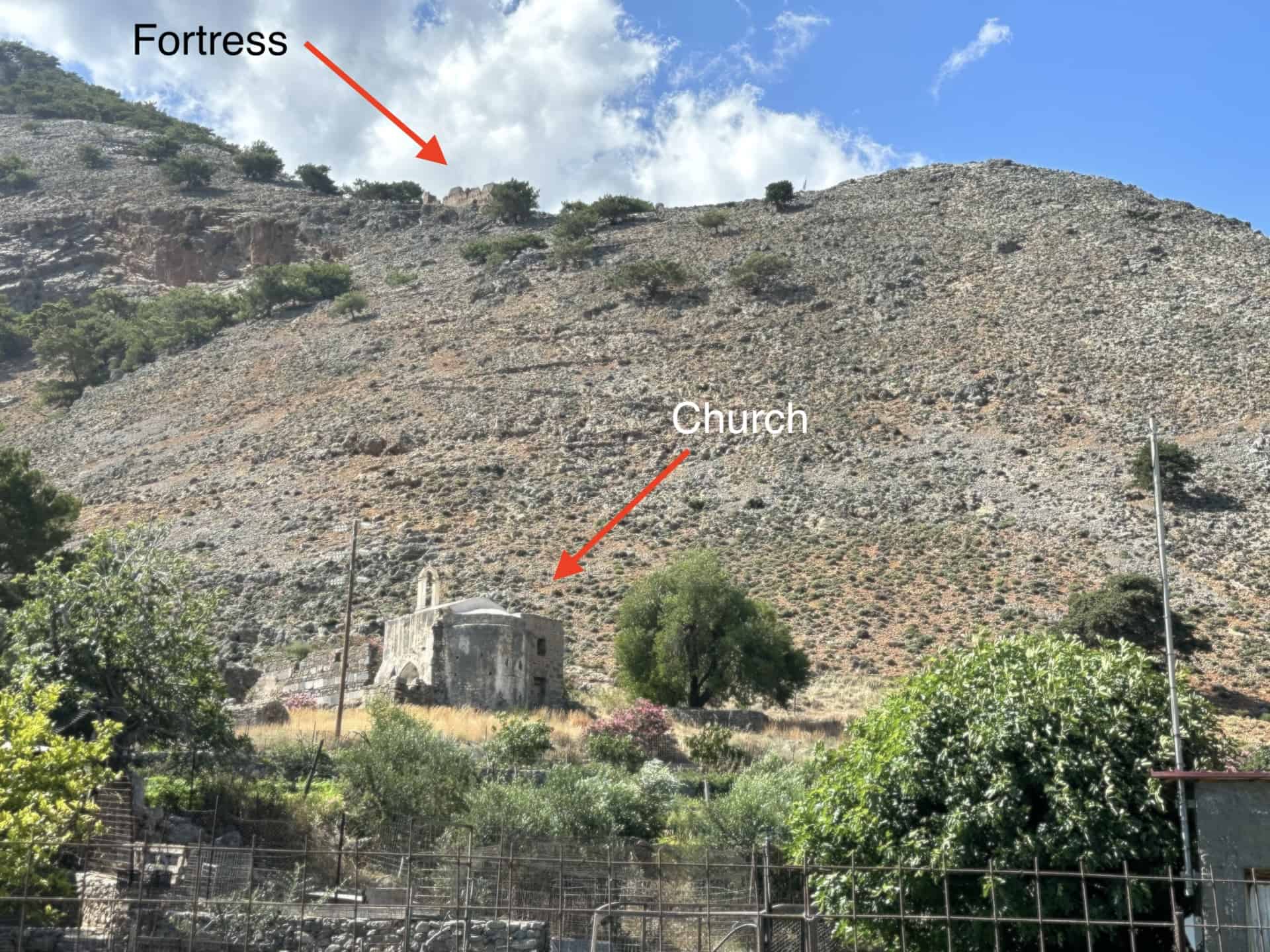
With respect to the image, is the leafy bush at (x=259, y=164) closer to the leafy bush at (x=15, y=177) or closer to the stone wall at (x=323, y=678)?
the leafy bush at (x=15, y=177)

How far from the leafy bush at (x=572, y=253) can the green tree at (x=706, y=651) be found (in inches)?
1845

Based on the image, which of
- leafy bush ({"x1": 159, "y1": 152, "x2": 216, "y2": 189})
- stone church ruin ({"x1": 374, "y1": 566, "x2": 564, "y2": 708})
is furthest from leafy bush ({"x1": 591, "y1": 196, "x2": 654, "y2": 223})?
stone church ruin ({"x1": 374, "y1": 566, "x2": 564, "y2": 708})

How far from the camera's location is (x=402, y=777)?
24812mm

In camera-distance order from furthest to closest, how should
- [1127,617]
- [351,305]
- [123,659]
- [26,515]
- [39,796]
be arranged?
[351,305] < [26,515] < [1127,617] < [123,659] < [39,796]

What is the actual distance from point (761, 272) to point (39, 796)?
211 feet

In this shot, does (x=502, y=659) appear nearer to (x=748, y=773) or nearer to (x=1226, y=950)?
(x=748, y=773)

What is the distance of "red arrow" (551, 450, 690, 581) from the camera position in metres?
50.0

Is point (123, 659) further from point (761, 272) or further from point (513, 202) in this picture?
point (513, 202)

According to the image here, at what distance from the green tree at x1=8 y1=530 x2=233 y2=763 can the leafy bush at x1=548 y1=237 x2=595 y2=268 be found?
61326 millimetres

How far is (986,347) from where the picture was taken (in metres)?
64.2

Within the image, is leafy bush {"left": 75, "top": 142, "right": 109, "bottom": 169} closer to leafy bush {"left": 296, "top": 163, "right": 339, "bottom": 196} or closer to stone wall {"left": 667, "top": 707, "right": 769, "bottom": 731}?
leafy bush {"left": 296, "top": 163, "right": 339, "bottom": 196}

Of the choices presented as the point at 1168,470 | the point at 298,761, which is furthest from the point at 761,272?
the point at 298,761

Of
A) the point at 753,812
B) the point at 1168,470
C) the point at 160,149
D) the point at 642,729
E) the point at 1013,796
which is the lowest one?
the point at 753,812

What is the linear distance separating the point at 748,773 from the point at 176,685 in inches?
473
